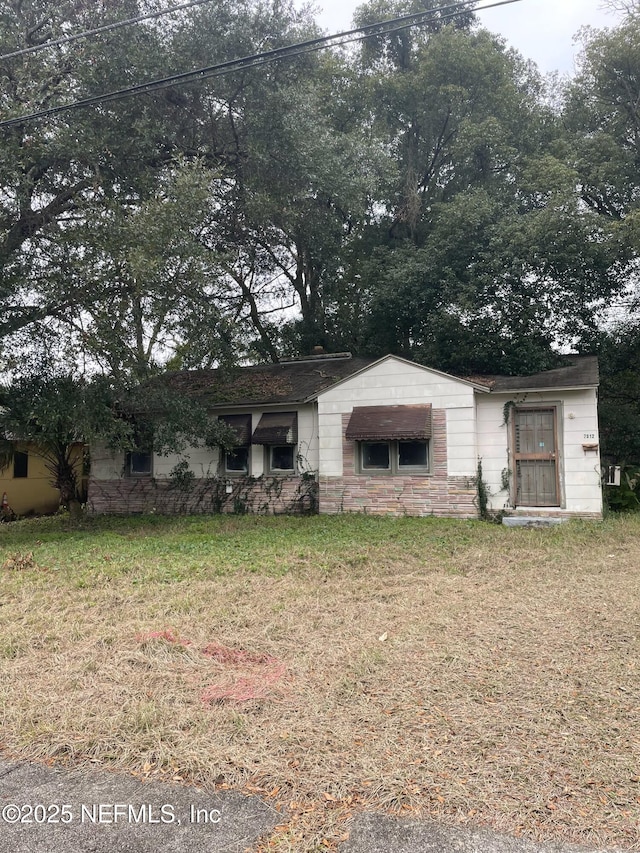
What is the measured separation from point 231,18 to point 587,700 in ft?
40.6

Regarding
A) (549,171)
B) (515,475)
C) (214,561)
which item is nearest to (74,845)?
(214,561)

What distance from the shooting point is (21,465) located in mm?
16234

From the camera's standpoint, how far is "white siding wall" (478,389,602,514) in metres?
10.5

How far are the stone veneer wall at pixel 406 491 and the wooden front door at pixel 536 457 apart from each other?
3.57ft

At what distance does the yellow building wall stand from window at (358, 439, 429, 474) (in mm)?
8612

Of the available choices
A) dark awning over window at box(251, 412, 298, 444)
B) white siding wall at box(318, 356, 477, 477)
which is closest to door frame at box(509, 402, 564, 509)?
white siding wall at box(318, 356, 477, 477)

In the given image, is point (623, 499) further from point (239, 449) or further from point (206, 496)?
point (206, 496)

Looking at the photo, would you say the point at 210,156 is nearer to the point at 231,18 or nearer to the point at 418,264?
the point at 231,18

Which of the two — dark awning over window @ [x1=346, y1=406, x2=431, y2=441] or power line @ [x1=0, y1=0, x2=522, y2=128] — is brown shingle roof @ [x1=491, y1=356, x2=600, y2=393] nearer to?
dark awning over window @ [x1=346, y1=406, x2=431, y2=441]

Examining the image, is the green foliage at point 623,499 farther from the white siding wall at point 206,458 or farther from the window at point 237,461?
the window at point 237,461

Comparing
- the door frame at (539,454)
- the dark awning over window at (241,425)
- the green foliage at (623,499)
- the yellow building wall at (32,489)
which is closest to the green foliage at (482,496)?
the door frame at (539,454)

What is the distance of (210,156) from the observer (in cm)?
1182

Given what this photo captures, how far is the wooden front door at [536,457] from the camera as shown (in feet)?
35.6

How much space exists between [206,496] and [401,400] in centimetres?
525
